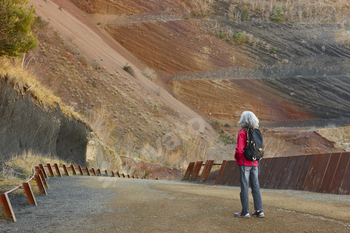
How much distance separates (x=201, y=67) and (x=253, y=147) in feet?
146

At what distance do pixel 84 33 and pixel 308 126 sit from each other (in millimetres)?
30536

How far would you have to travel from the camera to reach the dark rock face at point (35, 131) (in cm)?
1024

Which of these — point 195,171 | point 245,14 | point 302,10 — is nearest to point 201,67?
point 245,14

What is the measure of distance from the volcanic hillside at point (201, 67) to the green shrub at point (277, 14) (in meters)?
1.11

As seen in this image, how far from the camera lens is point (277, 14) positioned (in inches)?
2320

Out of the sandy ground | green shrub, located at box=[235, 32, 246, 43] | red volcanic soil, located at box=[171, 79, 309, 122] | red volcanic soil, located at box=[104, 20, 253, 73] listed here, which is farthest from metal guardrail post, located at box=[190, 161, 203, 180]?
green shrub, located at box=[235, 32, 246, 43]

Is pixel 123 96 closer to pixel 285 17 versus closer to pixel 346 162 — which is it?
pixel 346 162

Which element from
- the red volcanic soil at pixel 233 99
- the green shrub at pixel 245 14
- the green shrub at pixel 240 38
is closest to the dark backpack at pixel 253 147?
the red volcanic soil at pixel 233 99

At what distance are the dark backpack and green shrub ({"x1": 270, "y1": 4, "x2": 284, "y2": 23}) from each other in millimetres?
57660

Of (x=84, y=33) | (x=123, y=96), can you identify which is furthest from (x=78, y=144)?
(x=84, y=33)

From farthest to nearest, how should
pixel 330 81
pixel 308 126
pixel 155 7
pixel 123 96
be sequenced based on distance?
pixel 155 7 → pixel 330 81 → pixel 308 126 → pixel 123 96

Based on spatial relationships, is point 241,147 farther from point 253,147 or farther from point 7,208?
point 7,208

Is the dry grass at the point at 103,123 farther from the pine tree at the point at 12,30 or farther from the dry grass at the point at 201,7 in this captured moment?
the dry grass at the point at 201,7

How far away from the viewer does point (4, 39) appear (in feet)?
33.7
